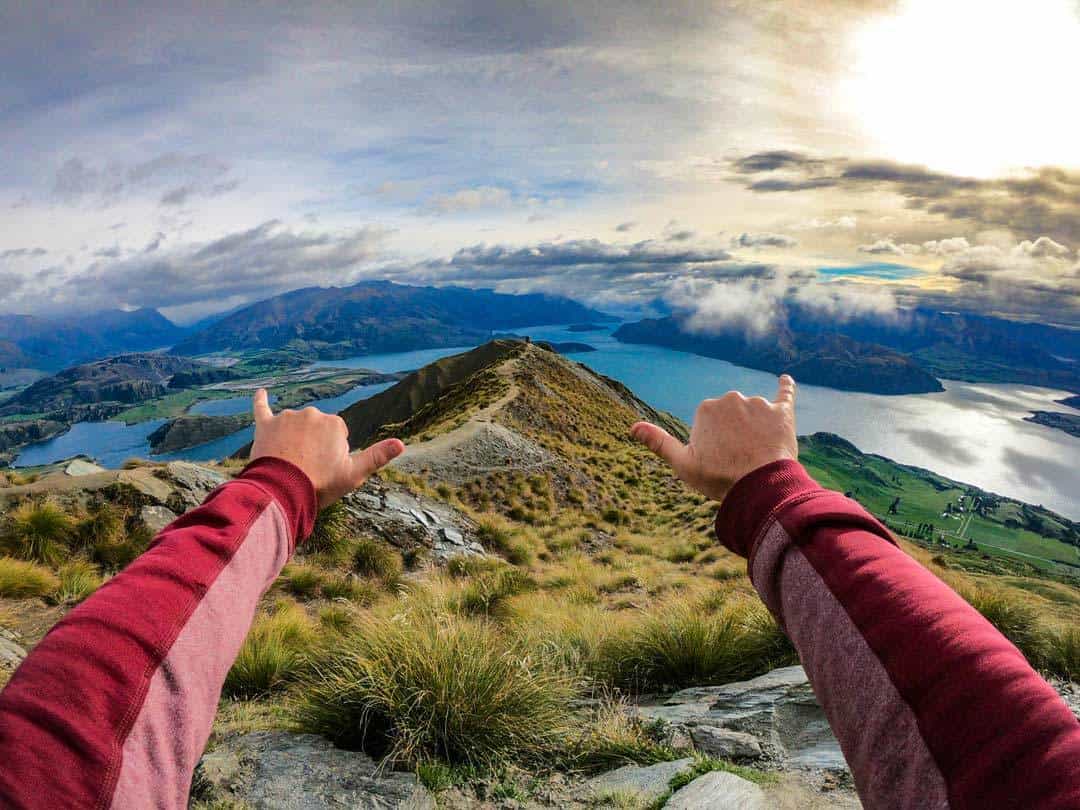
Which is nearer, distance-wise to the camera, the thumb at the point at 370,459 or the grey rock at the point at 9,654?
the thumb at the point at 370,459

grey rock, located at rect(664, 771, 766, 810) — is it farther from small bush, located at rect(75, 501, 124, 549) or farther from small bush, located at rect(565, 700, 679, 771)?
small bush, located at rect(75, 501, 124, 549)

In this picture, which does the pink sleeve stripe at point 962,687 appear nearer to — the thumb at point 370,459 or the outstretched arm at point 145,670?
the outstretched arm at point 145,670

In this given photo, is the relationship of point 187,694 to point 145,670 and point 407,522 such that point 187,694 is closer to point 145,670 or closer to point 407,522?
point 145,670

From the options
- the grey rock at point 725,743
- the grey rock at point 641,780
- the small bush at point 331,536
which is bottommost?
the small bush at point 331,536

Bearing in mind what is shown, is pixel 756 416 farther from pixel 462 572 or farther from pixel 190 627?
pixel 462 572

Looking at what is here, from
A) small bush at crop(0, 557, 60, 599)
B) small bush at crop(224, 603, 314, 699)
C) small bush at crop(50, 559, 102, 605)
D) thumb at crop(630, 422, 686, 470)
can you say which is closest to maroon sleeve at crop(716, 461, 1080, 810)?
thumb at crop(630, 422, 686, 470)

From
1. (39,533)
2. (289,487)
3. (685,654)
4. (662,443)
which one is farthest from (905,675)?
(39,533)

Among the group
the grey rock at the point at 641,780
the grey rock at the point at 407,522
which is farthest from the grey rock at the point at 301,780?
the grey rock at the point at 407,522
